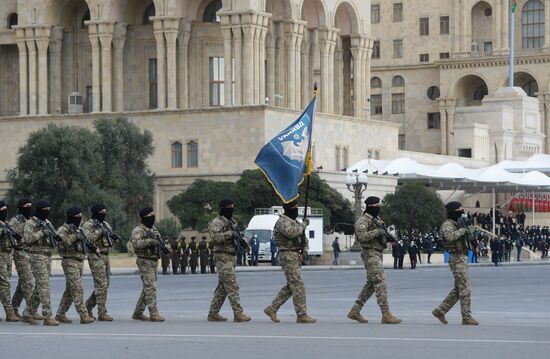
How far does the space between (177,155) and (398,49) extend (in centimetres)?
4120

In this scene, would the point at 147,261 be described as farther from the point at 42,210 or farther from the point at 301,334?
the point at 301,334

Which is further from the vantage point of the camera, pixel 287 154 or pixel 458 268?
pixel 287 154

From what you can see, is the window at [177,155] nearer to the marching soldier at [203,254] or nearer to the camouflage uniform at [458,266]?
the marching soldier at [203,254]

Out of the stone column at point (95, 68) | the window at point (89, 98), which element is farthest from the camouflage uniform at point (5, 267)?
the window at point (89, 98)

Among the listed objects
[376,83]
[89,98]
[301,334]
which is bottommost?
[301,334]

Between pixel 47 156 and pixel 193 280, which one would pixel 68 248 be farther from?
pixel 47 156

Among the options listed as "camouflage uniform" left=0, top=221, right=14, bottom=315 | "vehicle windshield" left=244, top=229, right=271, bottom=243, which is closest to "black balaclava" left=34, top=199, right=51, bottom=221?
"camouflage uniform" left=0, top=221, right=14, bottom=315

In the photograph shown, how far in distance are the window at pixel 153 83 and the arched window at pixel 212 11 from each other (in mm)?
3468

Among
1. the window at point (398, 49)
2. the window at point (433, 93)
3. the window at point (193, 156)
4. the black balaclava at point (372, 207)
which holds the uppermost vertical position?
the window at point (398, 49)

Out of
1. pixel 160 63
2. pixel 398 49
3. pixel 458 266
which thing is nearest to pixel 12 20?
pixel 160 63

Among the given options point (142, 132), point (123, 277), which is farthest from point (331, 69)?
point (123, 277)

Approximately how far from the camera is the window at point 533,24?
109 meters

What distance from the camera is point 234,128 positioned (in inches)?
2918

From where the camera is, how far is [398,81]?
113 metres
